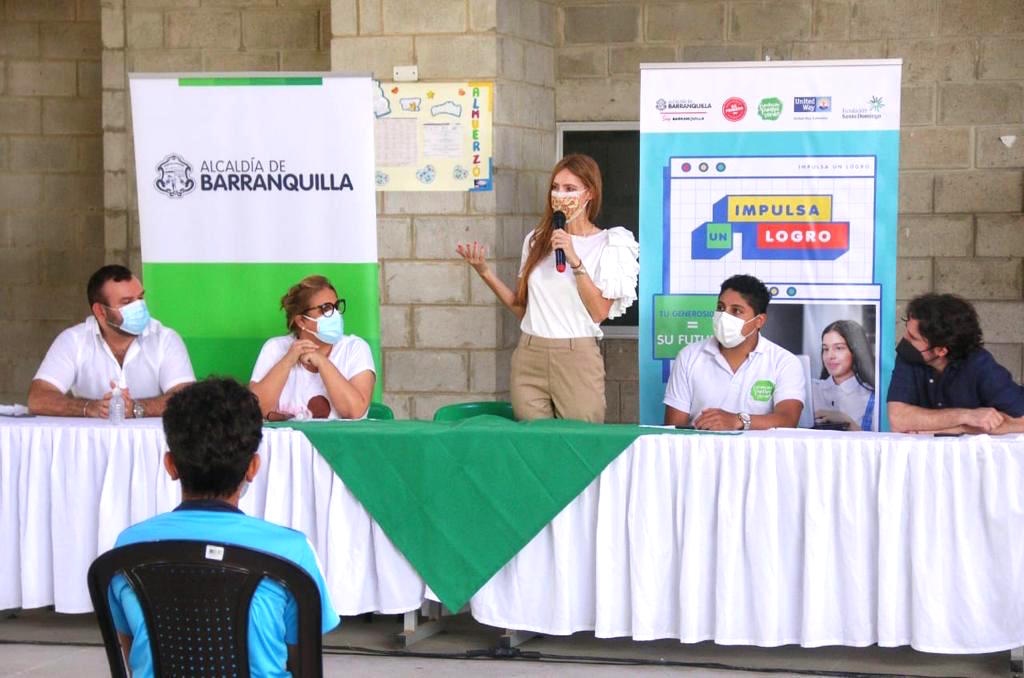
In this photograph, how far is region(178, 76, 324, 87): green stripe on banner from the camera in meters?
5.45

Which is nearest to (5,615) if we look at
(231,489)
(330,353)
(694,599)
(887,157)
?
(330,353)

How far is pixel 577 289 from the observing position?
501 centimetres

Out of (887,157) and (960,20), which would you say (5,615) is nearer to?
(887,157)

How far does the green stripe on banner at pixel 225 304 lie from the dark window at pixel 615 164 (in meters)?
1.94

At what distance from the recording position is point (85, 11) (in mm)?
7645

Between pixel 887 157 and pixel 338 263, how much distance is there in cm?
215

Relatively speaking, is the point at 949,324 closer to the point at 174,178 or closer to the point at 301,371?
the point at 301,371

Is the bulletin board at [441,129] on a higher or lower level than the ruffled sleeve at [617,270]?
higher

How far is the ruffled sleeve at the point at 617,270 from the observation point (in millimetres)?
4996

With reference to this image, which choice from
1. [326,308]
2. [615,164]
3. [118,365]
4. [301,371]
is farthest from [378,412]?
[615,164]

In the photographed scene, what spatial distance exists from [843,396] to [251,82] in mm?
2602

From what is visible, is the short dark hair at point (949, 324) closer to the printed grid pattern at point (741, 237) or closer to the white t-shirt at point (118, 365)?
the printed grid pattern at point (741, 237)

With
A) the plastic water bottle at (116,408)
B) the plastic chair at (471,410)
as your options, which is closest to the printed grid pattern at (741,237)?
the plastic chair at (471,410)

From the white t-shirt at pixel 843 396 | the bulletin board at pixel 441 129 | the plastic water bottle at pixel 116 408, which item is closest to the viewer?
the plastic water bottle at pixel 116 408
